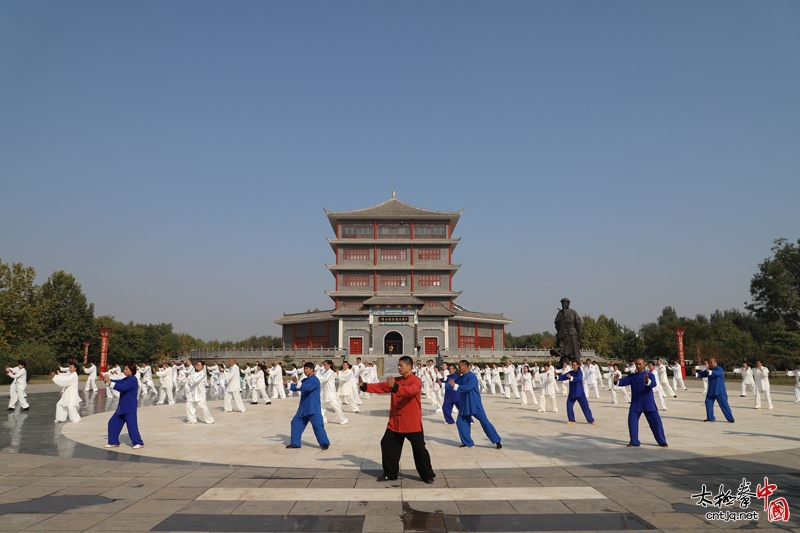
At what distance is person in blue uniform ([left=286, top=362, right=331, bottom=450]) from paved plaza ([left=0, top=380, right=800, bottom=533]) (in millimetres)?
280

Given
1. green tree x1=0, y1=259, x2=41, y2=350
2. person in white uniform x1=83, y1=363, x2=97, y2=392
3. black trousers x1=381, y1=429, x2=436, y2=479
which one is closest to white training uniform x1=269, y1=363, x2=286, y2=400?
person in white uniform x1=83, y1=363, x2=97, y2=392

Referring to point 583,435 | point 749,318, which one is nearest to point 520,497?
point 583,435

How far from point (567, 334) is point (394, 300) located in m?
26.8

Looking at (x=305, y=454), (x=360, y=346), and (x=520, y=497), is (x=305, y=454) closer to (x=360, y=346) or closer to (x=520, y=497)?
(x=520, y=497)

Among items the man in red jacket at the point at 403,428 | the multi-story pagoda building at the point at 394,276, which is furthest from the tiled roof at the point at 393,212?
the man in red jacket at the point at 403,428

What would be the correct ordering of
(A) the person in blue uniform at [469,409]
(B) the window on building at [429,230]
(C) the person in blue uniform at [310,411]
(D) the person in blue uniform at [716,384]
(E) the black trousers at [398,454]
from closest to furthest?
(E) the black trousers at [398,454], (C) the person in blue uniform at [310,411], (A) the person in blue uniform at [469,409], (D) the person in blue uniform at [716,384], (B) the window on building at [429,230]

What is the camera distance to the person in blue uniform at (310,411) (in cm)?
873

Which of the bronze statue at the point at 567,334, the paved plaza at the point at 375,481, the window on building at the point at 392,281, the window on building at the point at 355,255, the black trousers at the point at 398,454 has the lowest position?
the paved plaza at the point at 375,481

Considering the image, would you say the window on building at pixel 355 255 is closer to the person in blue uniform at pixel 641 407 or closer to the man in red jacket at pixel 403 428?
the person in blue uniform at pixel 641 407

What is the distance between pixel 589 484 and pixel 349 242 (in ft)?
138

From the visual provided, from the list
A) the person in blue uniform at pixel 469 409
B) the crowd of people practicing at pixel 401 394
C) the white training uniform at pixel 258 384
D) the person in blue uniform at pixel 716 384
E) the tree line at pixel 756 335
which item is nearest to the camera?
the crowd of people practicing at pixel 401 394

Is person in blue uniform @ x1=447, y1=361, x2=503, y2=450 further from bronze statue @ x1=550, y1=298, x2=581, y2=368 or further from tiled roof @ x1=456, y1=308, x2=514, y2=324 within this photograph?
tiled roof @ x1=456, y1=308, x2=514, y2=324

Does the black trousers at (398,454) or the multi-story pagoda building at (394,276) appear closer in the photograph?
the black trousers at (398,454)

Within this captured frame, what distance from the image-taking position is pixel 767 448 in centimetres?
877
